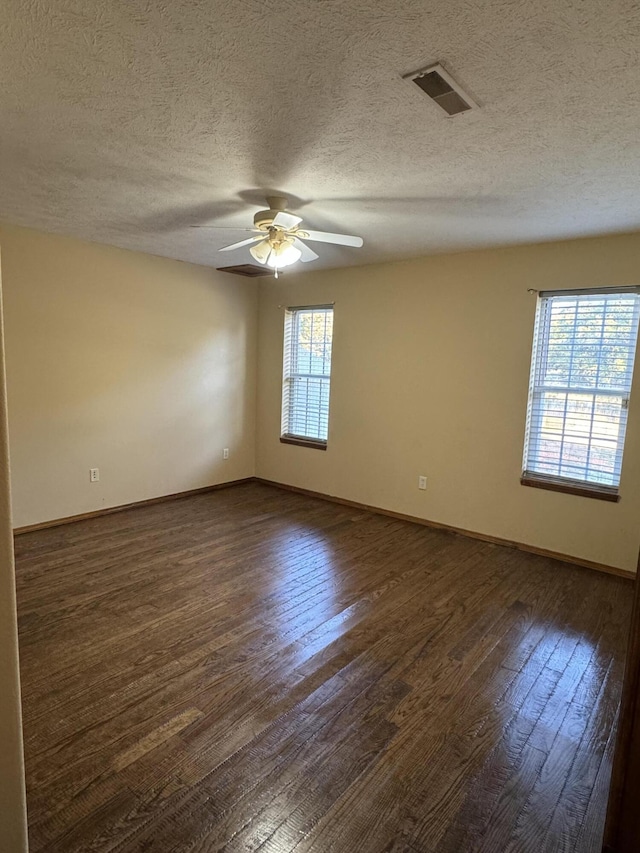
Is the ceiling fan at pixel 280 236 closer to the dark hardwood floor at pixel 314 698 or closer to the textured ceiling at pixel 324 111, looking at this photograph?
the textured ceiling at pixel 324 111

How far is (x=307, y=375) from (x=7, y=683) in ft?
15.0

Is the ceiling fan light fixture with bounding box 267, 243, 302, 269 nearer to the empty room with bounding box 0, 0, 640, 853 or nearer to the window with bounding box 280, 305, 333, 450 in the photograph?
the empty room with bounding box 0, 0, 640, 853

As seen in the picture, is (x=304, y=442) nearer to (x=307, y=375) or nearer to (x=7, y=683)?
(x=307, y=375)

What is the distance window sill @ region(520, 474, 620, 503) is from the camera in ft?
11.4

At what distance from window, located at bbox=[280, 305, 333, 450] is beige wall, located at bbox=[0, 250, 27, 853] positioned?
14.0ft

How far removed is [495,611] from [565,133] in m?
2.56

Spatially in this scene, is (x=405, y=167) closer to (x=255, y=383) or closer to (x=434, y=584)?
(x=434, y=584)

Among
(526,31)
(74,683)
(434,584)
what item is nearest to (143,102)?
(526,31)

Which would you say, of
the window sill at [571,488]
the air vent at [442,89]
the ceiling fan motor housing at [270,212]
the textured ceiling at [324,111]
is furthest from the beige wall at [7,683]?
the window sill at [571,488]

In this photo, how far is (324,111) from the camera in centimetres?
185

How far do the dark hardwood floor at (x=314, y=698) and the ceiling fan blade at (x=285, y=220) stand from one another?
2.28 m

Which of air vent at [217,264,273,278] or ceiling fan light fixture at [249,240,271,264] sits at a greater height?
air vent at [217,264,273,278]

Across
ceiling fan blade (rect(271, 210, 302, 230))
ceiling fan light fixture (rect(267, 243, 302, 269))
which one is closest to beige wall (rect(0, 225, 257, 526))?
ceiling fan light fixture (rect(267, 243, 302, 269))

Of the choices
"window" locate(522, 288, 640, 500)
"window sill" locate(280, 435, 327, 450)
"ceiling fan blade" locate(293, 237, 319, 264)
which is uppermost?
"ceiling fan blade" locate(293, 237, 319, 264)
